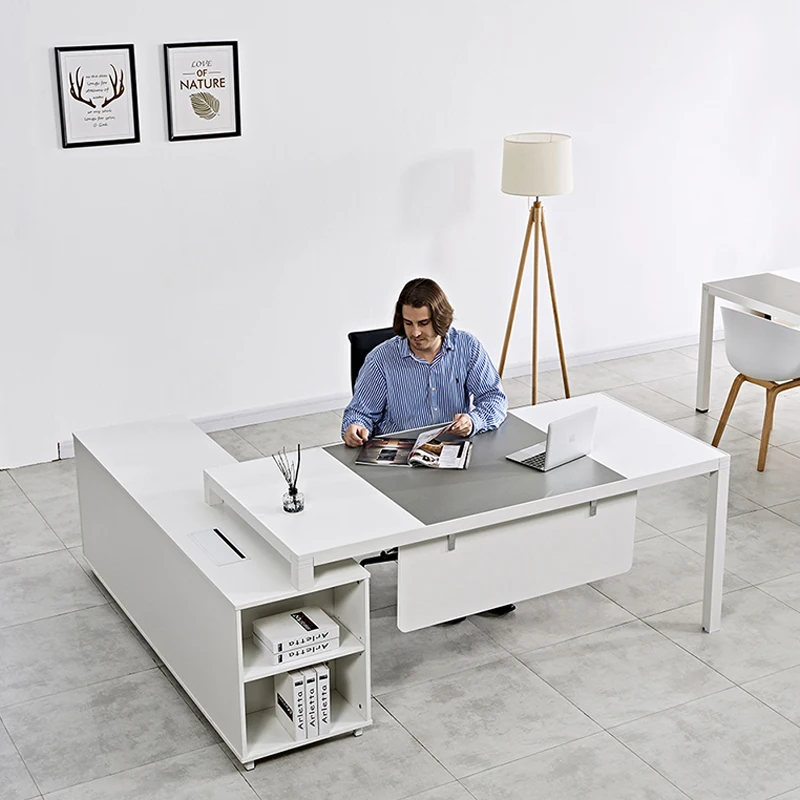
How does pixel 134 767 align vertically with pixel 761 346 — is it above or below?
below

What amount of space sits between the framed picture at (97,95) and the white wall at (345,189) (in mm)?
58

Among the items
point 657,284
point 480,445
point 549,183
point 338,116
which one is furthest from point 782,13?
point 480,445

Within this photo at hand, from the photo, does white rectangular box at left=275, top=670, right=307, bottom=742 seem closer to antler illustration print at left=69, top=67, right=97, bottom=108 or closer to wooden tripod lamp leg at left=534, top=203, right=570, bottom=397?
antler illustration print at left=69, top=67, right=97, bottom=108

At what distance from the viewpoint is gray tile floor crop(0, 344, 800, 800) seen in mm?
3586

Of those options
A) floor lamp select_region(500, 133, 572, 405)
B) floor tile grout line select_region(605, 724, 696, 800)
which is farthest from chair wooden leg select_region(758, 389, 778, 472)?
floor tile grout line select_region(605, 724, 696, 800)

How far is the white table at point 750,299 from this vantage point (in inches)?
232

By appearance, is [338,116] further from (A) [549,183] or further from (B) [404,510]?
(B) [404,510]

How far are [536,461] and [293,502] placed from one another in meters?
0.87

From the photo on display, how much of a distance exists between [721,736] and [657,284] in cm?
418

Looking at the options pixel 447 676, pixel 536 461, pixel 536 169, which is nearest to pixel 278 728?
pixel 447 676

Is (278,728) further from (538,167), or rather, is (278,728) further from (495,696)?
(538,167)

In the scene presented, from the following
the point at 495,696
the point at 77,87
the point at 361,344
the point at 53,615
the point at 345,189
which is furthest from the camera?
the point at 345,189

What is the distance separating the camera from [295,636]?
11.8 feet

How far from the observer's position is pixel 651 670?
13.6 ft
